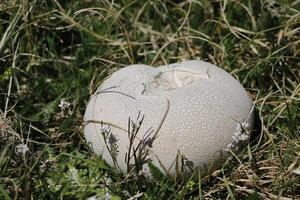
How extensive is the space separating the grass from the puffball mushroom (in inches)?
3.1

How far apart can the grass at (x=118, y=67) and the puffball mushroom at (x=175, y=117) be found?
0.26ft

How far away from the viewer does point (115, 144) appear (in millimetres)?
2129

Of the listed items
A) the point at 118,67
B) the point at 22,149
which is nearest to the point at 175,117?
the point at 22,149

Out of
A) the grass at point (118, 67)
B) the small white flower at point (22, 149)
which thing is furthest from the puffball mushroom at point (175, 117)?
the small white flower at point (22, 149)

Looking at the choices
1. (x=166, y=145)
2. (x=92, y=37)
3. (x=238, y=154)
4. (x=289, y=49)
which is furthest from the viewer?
(x=92, y=37)

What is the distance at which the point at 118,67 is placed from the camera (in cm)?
275

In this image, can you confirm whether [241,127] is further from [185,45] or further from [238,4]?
[238,4]

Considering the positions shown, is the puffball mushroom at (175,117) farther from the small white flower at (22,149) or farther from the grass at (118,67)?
the small white flower at (22,149)

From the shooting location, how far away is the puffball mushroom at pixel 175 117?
210cm

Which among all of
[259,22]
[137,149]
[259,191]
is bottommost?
[259,191]

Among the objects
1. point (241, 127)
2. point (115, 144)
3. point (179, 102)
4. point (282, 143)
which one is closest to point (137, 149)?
point (115, 144)

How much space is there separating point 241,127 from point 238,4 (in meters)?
1.05

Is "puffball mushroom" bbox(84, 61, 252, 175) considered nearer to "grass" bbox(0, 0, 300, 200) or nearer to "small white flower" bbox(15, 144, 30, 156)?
"grass" bbox(0, 0, 300, 200)

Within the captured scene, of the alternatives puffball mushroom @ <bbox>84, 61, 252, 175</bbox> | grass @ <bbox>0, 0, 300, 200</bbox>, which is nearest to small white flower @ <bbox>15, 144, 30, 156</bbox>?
grass @ <bbox>0, 0, 300, 200</bbox>
